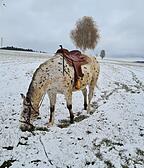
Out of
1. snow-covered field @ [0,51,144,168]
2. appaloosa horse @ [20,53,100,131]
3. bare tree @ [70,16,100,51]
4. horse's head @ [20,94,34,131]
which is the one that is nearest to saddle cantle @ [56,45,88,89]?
appaloosa horse @ [20,53,100,131]

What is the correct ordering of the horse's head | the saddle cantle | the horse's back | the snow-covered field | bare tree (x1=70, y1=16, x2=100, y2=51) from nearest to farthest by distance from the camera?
the snow-covered field < the horse's head < the horse's back < the saddle cantle < bare tree (x1=70, y1=16, x2=100, y2=51)

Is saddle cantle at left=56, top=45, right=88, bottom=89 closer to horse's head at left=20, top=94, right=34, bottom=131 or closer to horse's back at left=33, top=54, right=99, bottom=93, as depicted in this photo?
horse's back at left=33, top=54, right=99, bottom=93

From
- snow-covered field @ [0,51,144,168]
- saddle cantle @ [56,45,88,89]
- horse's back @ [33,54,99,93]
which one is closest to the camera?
snow-covered field @ [0,51,144,168]

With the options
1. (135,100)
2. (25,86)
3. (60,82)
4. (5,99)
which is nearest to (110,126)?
(60,82)

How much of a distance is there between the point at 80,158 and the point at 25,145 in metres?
1.41

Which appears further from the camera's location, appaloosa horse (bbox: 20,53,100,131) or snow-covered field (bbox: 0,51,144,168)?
appaloosa horse (bbox: 20,53,100,131)

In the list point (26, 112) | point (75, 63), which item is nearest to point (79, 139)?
point (26, 112)

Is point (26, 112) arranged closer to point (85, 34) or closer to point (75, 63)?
point (75, 63)

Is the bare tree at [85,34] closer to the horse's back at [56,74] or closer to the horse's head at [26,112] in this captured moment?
the horse's back at [56,74]

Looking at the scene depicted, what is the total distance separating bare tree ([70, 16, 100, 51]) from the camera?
A: 49.7 meters

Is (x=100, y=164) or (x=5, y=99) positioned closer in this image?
(x=100, y=164)

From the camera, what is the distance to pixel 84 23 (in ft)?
167

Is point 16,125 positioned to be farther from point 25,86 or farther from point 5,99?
point 25,86

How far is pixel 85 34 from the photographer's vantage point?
5000 centimetres
